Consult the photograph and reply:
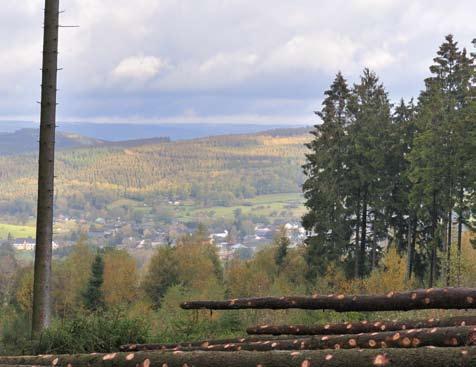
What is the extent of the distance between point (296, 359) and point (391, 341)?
1.49m

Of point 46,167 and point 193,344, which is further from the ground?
point 46,167

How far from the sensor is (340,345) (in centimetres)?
598

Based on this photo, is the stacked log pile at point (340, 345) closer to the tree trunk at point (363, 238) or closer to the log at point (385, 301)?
the log at point (385, 301)

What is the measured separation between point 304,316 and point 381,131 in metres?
24.0

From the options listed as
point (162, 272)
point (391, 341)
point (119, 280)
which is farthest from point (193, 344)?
point (119, 280)

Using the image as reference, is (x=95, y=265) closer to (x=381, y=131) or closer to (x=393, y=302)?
(x=381, y=131)

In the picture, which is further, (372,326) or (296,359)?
(372,326)

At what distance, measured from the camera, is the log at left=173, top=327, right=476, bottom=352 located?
5.03 meters

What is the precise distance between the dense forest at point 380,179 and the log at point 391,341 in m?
27.0

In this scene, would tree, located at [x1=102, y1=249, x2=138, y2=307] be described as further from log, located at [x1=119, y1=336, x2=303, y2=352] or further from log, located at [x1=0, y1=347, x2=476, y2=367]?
log, located at [x1=0, y1=347, x2=476, y2=367]

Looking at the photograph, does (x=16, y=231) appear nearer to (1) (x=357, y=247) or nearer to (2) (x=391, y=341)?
(1) (x=357, y=247)

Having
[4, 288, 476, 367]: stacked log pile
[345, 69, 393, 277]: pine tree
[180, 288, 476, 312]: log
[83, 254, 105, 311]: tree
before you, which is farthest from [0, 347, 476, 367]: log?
[83, 254, 105, 311]: tree

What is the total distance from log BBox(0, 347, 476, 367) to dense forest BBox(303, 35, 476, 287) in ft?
93.6

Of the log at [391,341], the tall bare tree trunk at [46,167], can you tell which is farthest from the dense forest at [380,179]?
the log at [391,341]
